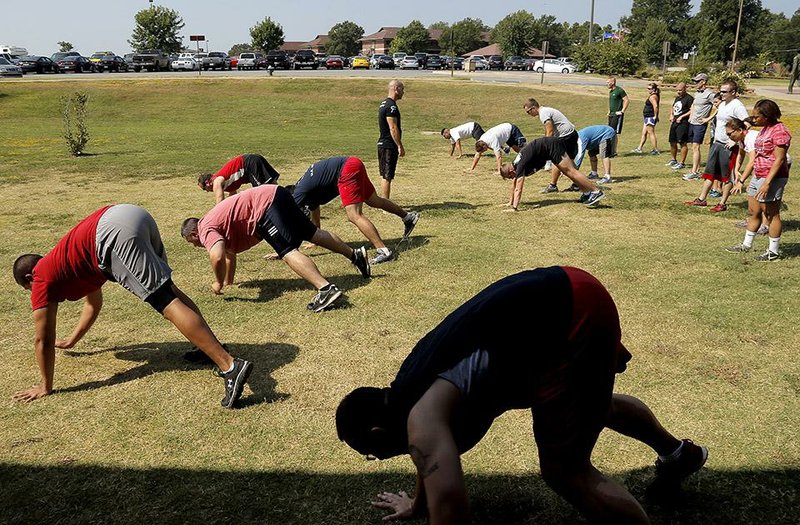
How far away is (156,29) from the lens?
75.2 m

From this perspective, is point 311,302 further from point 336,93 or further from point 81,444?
point 336,93

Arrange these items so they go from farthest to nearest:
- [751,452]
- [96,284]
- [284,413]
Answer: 1. [96,284]
2. [284,413]
3. [751,452]

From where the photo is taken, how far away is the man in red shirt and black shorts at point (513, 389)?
6.84 ft

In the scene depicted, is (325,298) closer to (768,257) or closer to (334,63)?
(768,257)

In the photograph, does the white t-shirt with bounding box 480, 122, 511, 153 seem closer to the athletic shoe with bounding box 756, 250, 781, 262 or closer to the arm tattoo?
the athletic shoe with bounding box 756, 250, 781, 262

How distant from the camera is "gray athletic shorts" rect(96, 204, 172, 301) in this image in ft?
14.3

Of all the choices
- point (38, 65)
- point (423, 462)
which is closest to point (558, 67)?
point (38, 65)

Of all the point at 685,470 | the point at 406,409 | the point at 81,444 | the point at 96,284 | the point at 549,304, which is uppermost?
the point at 549,304

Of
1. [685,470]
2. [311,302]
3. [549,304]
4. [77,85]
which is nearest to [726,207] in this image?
[311,302]

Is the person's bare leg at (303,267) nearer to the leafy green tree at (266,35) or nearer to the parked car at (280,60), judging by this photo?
the parked car at (280,60)

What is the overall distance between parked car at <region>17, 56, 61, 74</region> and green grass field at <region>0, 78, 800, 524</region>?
40.1 m

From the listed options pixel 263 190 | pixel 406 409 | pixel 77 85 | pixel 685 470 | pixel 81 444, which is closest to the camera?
pixel 406 409

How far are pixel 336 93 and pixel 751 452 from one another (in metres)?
32.2

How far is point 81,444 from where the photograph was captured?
4035mm
